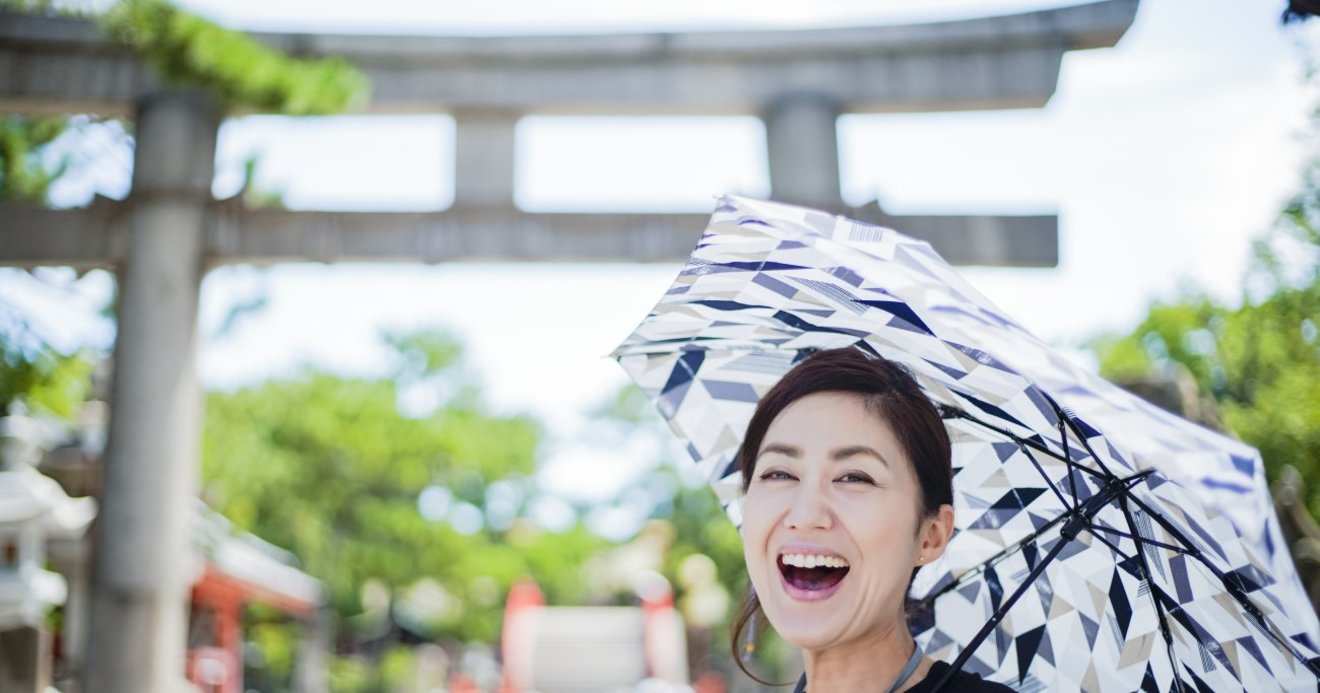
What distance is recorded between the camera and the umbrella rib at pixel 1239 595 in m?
2.12

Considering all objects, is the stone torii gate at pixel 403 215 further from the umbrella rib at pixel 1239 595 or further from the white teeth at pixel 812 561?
the white teeth at pixel 812 561

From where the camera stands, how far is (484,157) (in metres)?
7.28

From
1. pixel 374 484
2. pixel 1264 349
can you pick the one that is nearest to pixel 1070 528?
pixel 1264 349

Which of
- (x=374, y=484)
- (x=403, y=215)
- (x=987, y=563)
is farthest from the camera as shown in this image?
(x=374, y=484)

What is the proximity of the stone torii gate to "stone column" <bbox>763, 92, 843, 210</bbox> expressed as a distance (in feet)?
0.04

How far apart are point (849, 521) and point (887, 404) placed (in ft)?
0.79

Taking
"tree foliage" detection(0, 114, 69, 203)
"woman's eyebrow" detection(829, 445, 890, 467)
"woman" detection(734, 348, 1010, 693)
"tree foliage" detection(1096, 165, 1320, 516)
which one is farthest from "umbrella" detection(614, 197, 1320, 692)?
"tree foliage" detection(0, 114, 69, 203)

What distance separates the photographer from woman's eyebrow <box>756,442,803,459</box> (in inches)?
79.6

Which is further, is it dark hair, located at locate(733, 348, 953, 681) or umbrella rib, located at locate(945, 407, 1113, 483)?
umbrella rib, located at locate(945, 407, 1113, 483)

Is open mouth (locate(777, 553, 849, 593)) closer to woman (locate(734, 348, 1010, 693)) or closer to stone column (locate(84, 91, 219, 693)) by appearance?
woman (locate(734, 348, 1010, 693))

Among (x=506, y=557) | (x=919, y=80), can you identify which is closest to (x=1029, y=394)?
(x=919, y=80)

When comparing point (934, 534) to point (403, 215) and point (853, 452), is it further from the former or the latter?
point (403, 215)

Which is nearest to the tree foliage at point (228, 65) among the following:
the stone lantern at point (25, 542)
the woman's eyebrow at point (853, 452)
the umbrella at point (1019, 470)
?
the stone lantern at point (25, 542)

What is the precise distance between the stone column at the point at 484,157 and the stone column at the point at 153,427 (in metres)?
1.51
